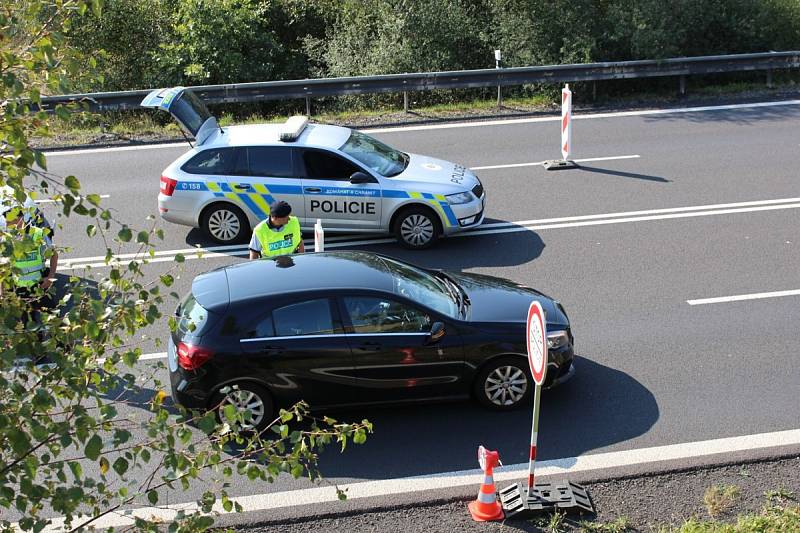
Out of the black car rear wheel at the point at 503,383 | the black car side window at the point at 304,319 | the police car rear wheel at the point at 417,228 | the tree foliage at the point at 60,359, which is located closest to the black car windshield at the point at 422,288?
the black car rear wheel at the point at 503,383

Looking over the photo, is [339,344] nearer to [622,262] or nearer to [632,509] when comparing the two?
[632,509]

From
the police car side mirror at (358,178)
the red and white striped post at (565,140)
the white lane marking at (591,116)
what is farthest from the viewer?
the white lane marking at (591,116)

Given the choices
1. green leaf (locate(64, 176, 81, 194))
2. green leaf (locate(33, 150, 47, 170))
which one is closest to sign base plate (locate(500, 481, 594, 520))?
green leaf (locate(64, 176, 81, 194))

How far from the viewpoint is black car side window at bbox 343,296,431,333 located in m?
8.52

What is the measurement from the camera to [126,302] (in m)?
4.30

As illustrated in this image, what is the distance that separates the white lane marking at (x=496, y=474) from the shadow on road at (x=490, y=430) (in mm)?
125

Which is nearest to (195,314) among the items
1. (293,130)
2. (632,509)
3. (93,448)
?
(632,509)

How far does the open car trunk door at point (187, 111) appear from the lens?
43.2ft

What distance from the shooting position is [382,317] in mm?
8555

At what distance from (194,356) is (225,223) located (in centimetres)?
519

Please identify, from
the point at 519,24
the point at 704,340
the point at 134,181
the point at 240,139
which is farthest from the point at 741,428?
the point at 519,24

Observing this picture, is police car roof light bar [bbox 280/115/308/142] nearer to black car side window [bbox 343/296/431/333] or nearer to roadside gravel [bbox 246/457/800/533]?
black car side window [bbox 343/296/431/333]

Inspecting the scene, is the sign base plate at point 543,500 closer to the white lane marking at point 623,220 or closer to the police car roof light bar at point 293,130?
the white lane marking at point 623,220

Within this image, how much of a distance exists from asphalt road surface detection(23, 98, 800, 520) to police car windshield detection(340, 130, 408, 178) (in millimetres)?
1086
